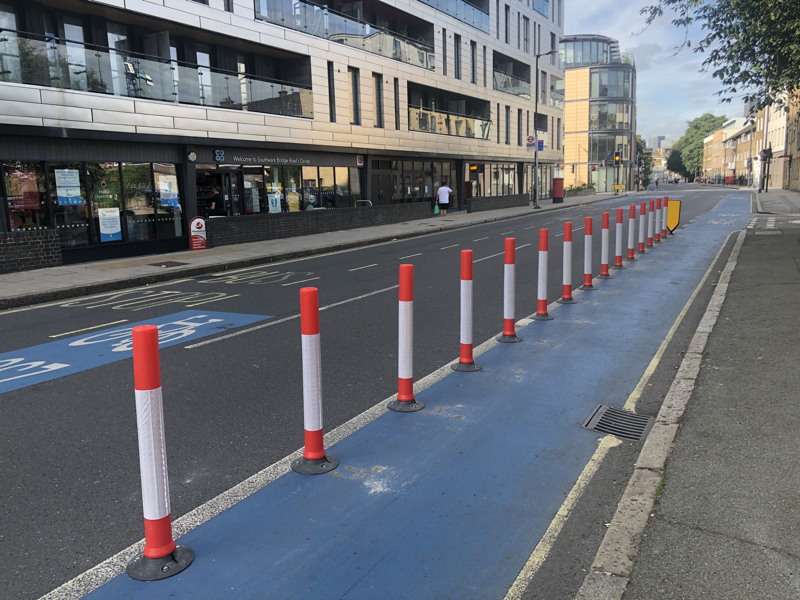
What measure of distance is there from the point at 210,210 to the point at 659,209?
1418 cm

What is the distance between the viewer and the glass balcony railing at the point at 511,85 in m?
41.2

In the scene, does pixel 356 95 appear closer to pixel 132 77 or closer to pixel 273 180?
pixel 273 180

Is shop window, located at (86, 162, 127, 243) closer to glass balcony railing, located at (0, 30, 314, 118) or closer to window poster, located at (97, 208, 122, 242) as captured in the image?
window poster, located at (97, 208, 122, 242)

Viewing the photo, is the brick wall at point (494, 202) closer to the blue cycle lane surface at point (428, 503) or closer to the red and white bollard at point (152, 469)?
the blue cycle lane surface at point (428, 503)

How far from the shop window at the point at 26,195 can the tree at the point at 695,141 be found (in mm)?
160756

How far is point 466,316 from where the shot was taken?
6051mm

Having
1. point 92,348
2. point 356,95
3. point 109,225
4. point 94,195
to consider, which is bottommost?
point 92,348

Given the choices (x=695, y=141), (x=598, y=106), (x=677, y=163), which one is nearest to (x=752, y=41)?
(x=598, y=106)

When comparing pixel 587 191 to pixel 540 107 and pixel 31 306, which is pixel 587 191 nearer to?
pixel 540 107

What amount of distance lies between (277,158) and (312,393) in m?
20.1

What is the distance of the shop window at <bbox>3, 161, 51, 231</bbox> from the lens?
588 inches

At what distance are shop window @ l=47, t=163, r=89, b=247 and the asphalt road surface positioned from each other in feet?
17.1

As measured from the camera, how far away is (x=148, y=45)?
62.3 ft

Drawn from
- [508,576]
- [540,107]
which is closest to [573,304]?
[508,576]
